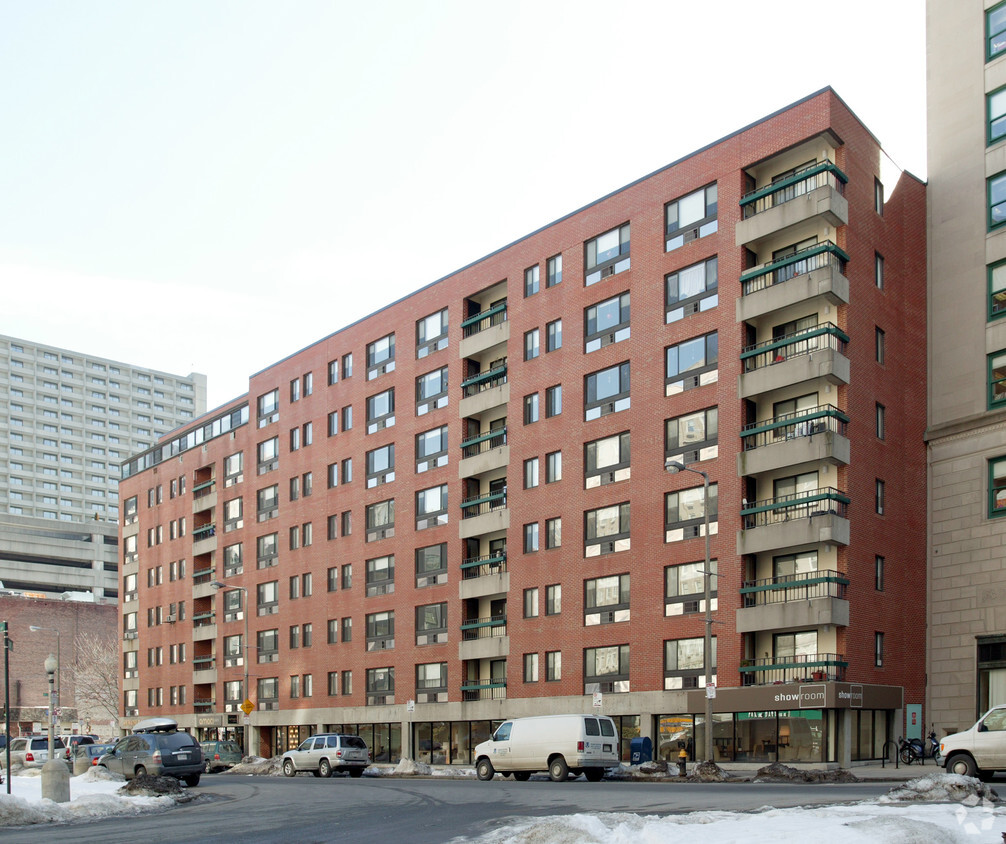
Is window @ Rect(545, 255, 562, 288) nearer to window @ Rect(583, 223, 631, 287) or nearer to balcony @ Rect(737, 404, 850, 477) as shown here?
window @ Rect(583, 223, 631, 287)

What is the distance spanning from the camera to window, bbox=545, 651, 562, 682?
54.5m

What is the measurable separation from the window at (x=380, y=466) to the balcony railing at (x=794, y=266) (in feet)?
87.6

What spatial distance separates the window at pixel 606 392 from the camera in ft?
175

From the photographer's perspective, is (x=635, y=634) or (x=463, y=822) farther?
(x=635, y=634)

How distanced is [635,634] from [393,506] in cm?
2092

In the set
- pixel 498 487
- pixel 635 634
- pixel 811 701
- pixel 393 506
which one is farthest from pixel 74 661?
pixel 811 701

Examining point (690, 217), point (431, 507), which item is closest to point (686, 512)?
point (690, 217)

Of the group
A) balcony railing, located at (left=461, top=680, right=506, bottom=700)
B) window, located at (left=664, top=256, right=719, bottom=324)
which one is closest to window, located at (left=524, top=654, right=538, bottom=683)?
balcony railing, located at (left=461, top=680, right=506, bottom=700)

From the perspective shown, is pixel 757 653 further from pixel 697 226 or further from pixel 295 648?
pixel 295 648

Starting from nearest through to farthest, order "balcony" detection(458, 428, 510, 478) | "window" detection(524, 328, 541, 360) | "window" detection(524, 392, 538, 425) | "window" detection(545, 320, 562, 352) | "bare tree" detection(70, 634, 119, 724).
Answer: "window" detection(545, 320, 562, 352)
"window" detection(524, 392, 538, 425)
"window" detection(524, 328, 541, 360)
"balcony" detection(458, 428, 510, 478)
"bare tree" detection(70, 634, 119, 724)

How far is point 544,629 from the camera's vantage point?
5538cm

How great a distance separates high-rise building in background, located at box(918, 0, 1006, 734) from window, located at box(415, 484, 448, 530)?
25.4 m

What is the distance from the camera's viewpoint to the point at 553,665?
54875 mm

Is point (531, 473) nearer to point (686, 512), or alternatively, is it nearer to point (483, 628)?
point (483, 628)
